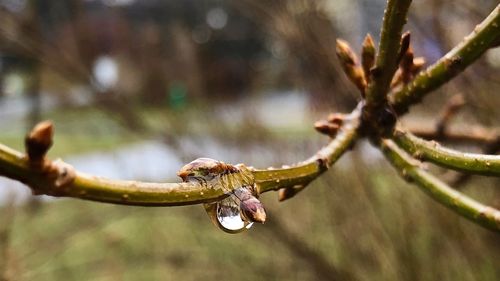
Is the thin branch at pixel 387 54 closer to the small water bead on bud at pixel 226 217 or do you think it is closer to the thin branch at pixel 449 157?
the thin branch at pixel 449 157

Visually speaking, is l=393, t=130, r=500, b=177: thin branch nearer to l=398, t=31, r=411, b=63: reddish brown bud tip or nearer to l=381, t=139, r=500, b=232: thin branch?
l=381, t=139, r=500, b=232: thin branch

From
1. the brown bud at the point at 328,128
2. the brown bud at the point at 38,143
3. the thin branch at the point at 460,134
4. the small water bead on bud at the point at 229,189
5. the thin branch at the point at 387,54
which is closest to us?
the brown bud at the point at 38,143

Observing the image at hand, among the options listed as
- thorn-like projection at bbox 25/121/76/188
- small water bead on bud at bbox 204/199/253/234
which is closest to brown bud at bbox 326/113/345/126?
small water bead on bud at bbox 204/199/253/234

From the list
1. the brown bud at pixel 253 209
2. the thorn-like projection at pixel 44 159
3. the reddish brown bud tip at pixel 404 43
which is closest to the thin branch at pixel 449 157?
the reddish brown bud tip at pixel 404 43

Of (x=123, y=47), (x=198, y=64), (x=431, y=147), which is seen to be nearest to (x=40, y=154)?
(x=431, y=147)

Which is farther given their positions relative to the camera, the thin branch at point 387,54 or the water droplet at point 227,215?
the thin branch at point 387,54
